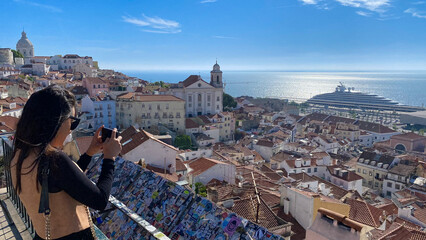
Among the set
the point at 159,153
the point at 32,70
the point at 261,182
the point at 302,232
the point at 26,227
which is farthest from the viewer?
the point at 32,70

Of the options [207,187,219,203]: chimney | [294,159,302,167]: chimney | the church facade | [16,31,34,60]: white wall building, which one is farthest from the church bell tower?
[16,31,34,60]: white wall building

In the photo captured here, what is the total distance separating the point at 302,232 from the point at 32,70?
206 feet

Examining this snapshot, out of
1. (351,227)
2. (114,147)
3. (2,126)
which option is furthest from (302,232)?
(2,126)

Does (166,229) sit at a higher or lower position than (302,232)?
higher

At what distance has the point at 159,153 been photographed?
13688 millimetres

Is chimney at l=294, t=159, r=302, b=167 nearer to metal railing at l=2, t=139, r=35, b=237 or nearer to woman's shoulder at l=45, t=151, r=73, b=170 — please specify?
metal railing at l=2, t=139, r=35, b=237

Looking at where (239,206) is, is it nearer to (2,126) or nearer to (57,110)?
(57,110)

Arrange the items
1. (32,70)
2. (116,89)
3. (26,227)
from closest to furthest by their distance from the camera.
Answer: (26,227) < (116,89) < (32,70)

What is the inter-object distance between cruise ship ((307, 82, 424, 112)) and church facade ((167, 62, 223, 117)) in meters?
63.4

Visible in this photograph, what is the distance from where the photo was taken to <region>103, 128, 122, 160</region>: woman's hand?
2.16 meters

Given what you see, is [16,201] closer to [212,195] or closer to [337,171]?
[212,195]

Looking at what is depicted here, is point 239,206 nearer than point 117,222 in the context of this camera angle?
No

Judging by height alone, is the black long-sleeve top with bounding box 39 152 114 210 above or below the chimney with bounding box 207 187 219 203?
above

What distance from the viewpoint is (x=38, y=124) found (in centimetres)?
189
